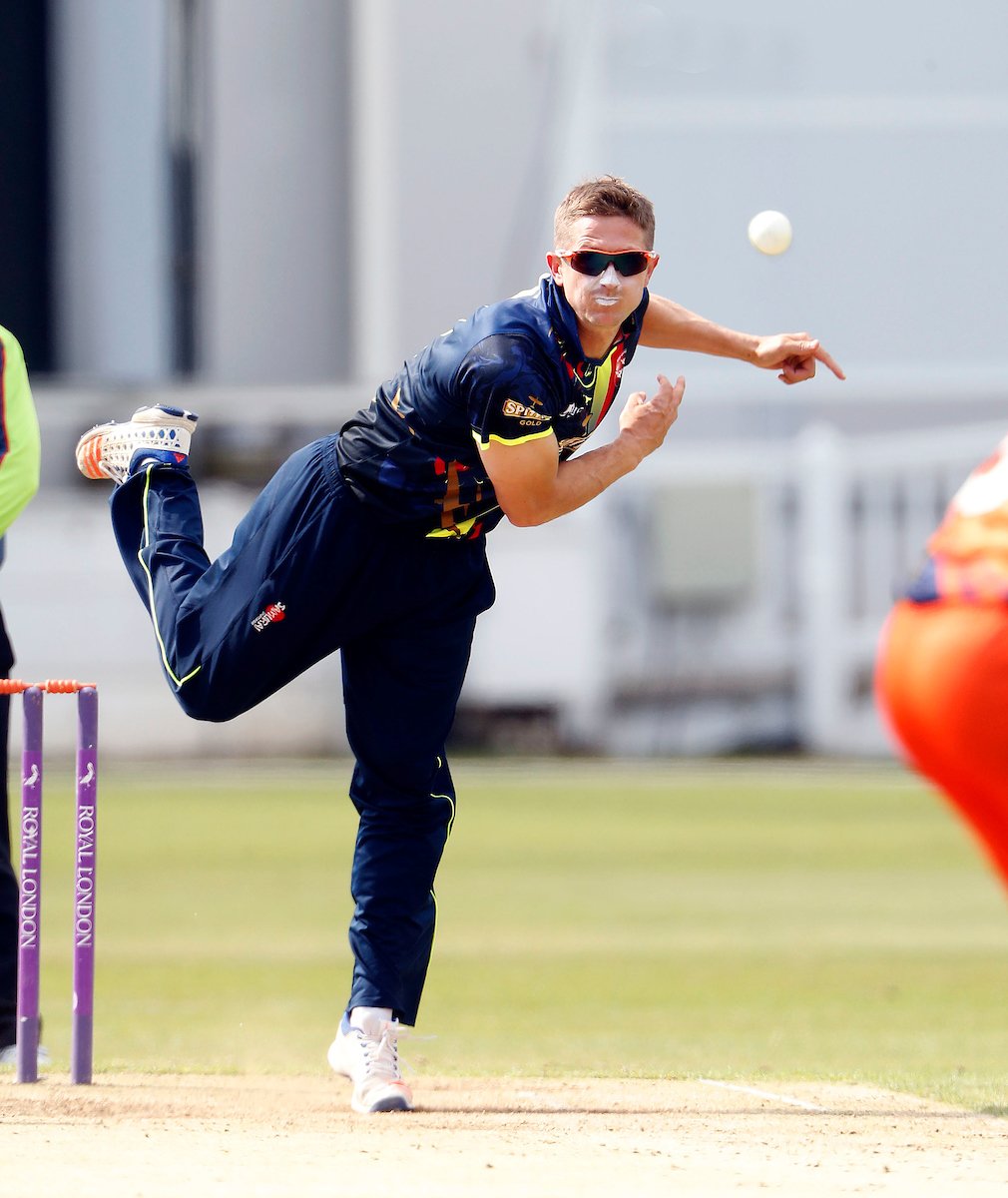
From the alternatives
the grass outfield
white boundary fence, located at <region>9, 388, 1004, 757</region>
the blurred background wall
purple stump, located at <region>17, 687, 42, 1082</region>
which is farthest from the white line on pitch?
the blurred background wall

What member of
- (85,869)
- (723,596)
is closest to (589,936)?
(85,869)

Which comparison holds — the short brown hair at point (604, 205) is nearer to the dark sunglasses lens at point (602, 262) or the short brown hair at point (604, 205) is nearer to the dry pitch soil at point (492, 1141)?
the dark sunglasses lens at point (602, 262)

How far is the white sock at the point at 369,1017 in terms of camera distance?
195 inches

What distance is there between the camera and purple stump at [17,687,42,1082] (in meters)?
4.89

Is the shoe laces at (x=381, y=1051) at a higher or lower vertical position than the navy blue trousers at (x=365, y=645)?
lower

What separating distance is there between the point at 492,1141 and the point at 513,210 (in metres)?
23.0

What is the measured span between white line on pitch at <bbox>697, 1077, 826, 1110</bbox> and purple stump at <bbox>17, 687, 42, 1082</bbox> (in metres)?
1.76

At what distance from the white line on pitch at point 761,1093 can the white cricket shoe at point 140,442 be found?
2.13m

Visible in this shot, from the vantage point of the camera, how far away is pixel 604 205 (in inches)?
185

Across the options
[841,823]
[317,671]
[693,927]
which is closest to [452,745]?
[317,671]

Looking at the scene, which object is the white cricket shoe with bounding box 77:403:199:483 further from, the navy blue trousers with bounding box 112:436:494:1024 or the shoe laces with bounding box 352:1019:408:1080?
the shoe laces with bounding box 352:1019:408:1080

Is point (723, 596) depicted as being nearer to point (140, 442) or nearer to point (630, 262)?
point (140, 442)

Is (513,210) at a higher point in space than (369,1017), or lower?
higher

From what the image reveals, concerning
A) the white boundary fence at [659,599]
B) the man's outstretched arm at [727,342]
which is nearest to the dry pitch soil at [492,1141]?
the man's outstretched arm at [727,342]
